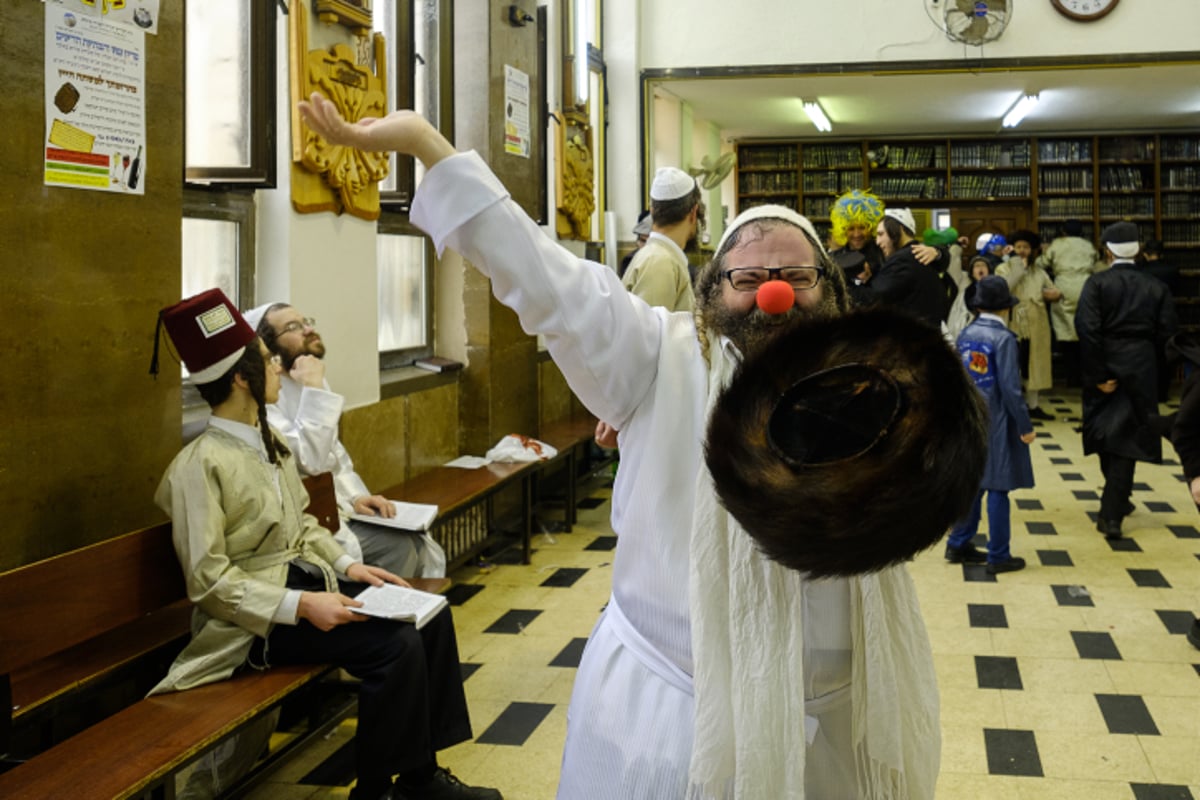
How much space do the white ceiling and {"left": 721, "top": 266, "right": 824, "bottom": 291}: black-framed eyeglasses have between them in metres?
8.52

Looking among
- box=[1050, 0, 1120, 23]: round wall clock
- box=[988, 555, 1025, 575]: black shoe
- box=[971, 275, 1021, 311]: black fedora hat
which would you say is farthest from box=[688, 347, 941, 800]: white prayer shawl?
box=[1050, 0, 1120, 23]: round wall clock

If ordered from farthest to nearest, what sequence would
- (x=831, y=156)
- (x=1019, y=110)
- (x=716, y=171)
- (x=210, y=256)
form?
1. (x=831, y=156)
2. (x=1019, y=110)
3. (x=716, y=171)
4. (x=210, y=256)

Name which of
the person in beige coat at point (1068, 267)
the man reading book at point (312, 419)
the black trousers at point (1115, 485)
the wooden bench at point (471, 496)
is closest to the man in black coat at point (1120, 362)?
the black trousers at point (1115, 485)

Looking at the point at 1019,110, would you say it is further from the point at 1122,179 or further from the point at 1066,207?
the point at 1122,179

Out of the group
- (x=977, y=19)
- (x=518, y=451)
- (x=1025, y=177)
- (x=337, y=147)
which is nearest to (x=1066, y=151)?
(x=1025, y=177)

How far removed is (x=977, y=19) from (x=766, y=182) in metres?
5.43

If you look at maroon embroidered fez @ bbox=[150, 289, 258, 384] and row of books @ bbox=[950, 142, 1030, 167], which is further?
row of books @ bbox=[950, 142, 1030, 167]

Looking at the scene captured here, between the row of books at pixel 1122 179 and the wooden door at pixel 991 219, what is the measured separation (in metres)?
0.91

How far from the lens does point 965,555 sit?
596 cm

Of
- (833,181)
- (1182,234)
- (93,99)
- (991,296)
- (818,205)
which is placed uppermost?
(833,181)

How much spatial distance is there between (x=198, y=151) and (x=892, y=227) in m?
3.44

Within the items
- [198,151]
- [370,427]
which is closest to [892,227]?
[370,427]

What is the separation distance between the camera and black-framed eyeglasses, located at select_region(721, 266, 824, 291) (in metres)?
1.70

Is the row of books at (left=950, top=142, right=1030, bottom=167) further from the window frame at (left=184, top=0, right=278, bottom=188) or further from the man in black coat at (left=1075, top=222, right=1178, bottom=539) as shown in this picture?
the window frame at (left=184, top=0, right=278, bottom=188)
